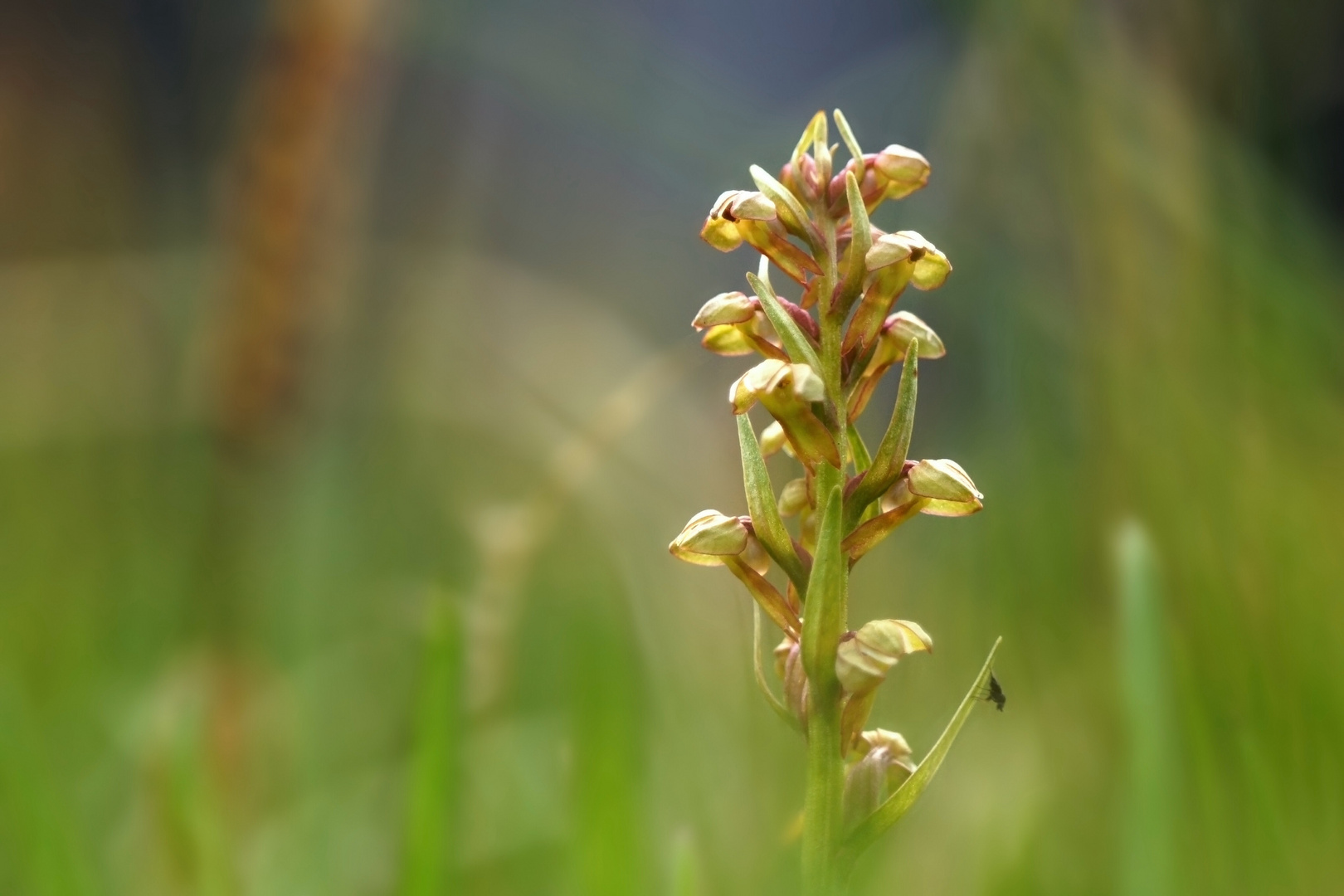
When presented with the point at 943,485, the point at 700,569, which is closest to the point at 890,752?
the point at 943,485

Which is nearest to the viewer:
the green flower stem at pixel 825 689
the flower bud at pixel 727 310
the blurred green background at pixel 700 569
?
the green flower stem at pixel 825 689

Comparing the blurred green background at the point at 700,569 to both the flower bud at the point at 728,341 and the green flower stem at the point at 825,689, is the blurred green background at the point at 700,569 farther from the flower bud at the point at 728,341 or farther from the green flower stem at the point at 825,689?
the flower bud at the point at 728,341

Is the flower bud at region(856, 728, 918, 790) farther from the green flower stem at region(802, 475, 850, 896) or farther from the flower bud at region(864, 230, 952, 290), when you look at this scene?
the flower bud at region(864, 230, 952, 290)

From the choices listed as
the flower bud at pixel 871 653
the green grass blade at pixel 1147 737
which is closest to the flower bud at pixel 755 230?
the flower bud at pixel 871 653

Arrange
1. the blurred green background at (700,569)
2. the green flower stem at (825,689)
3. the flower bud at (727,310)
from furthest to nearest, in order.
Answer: the blurred green background at (700,569) < the flower bud at (727,310) < the green flower stem at (825,689)

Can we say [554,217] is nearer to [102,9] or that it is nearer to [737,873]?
[102,9]

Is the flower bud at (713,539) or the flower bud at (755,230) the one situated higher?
the flower bud at (755,230)
